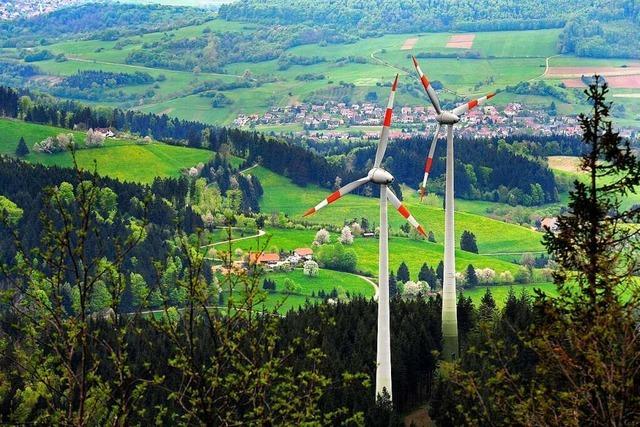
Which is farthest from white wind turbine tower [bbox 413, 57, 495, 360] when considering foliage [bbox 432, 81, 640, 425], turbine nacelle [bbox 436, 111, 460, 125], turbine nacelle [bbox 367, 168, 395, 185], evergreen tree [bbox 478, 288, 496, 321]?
foliage [bbox 432, 81, 640, 425]

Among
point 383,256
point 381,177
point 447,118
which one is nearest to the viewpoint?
point 381,177

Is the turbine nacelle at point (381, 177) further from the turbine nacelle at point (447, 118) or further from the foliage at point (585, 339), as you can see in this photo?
the foliage at point (585, 339)

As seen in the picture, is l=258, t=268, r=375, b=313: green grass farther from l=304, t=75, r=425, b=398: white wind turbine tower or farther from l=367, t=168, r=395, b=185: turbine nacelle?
l=367, t=168, r=395, b=185: turbine nacelle

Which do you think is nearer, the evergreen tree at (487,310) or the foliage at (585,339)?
the foliage at (585,339)

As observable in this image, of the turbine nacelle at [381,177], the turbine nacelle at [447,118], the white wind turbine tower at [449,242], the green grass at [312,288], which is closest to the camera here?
the turbine nacelle at [381,177]

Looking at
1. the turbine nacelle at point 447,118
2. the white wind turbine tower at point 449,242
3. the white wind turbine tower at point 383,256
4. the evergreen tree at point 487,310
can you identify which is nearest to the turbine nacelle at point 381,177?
the white wind turbine tower at point 383,256

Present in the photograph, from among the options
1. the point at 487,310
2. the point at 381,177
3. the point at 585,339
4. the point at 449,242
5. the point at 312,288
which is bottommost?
the point at 312,288

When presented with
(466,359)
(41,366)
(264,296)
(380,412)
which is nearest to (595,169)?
(264,296)

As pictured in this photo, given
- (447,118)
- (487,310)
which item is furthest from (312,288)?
(447,118)

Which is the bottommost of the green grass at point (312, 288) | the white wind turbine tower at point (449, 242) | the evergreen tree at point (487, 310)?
the green grass at point (312, 288)

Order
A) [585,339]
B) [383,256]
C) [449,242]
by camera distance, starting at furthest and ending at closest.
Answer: [449,242] < [383,256] < [585,339]

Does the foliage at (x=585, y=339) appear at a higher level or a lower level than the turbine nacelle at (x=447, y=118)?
higher

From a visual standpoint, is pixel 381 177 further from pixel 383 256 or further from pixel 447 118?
pixel 447 118
